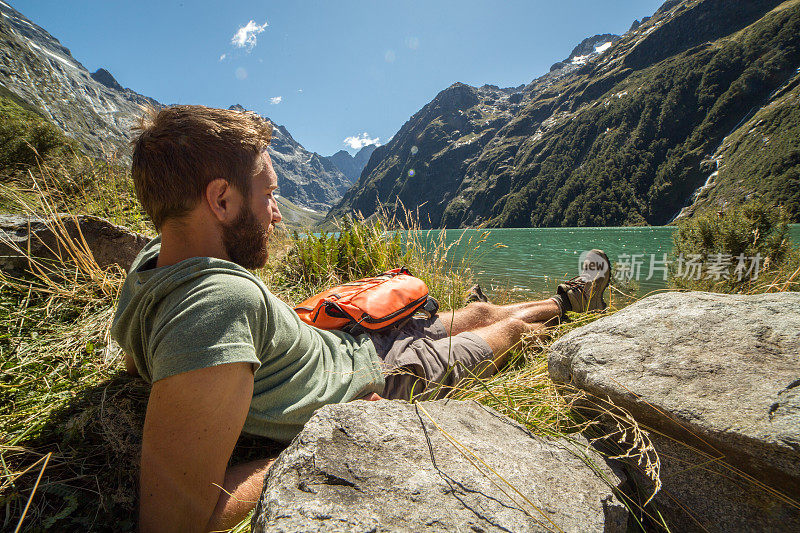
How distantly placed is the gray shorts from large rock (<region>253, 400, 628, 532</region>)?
2.61 ft

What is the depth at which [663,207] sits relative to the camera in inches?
3423

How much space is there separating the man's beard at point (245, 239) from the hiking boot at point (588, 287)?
10.2 feet

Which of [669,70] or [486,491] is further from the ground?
[669,70]

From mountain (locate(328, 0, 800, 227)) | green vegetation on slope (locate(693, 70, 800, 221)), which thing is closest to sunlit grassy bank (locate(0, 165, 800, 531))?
mountain (locate(328, 0, 800, 227))

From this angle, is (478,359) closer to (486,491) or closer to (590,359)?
(590,359)

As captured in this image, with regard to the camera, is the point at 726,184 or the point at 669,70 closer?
the point at 726,184

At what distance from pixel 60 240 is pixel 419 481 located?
320 cm

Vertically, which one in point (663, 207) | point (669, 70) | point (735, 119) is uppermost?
point (669, 70)

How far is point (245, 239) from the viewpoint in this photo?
5.29 ft

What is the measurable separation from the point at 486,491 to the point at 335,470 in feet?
1.38

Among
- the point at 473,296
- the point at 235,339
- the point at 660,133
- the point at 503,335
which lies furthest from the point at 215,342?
the point at 660,133

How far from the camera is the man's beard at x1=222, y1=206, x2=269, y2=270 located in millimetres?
1562

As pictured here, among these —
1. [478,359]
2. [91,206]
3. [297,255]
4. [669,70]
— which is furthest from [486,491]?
[669,70]

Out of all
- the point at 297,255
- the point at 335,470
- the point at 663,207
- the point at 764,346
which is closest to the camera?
the point at 335,470
